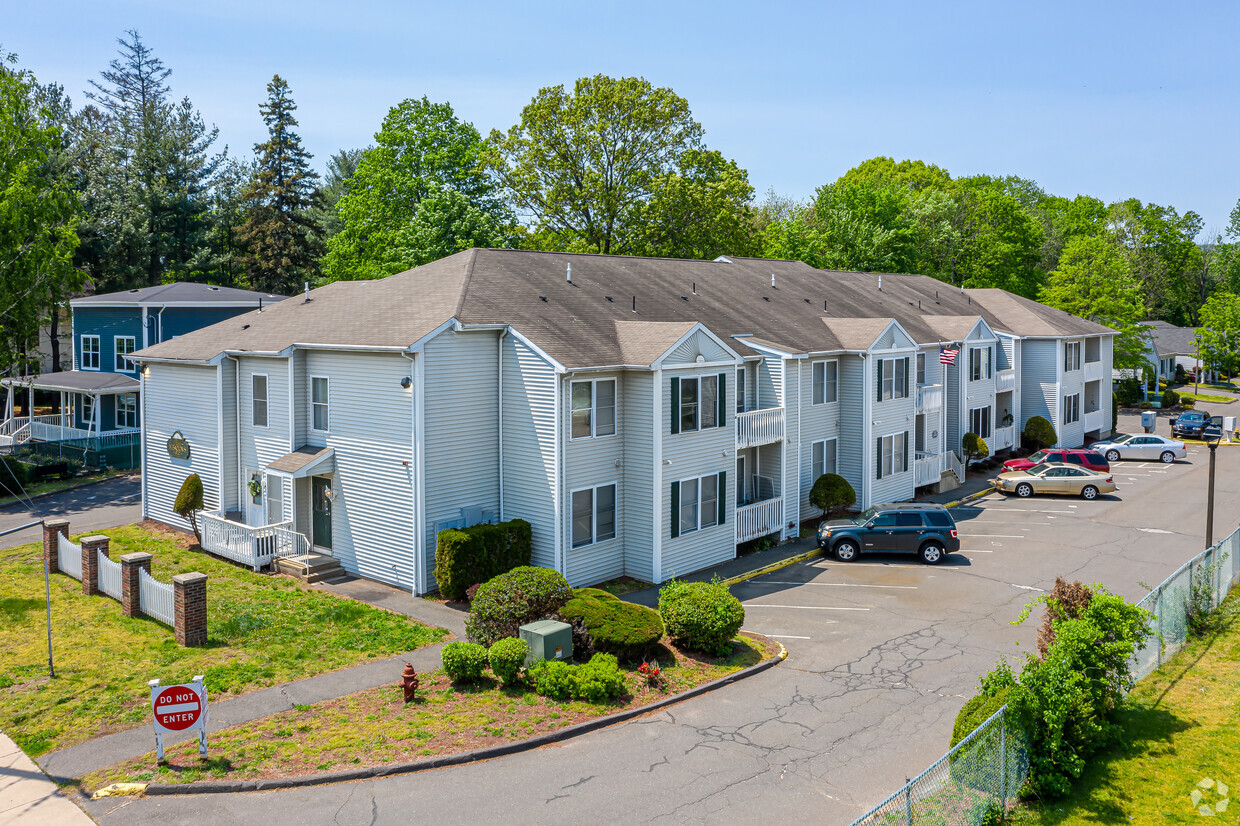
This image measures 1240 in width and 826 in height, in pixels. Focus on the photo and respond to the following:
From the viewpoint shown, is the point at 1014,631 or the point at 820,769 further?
the point at 1014,631

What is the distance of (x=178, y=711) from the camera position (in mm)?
13641

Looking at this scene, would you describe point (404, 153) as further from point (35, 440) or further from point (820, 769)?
point (820, 769)

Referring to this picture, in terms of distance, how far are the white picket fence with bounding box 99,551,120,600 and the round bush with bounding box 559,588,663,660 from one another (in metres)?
11.9

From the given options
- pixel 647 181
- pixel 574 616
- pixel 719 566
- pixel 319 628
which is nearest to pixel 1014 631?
pixel 719 566

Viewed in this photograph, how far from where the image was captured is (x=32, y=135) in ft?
134

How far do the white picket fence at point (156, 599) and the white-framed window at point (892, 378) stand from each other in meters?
25.0

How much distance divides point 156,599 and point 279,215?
4869 centimetres

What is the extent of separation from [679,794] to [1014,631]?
11.7m

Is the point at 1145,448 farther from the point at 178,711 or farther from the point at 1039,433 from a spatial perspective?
the point at 178,711

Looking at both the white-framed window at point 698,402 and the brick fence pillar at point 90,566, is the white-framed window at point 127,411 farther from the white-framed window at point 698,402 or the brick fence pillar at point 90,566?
the white-framed window at point 698,402

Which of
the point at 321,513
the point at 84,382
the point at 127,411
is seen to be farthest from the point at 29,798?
the point at 84,382

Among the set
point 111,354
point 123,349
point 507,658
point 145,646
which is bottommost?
point 145,646

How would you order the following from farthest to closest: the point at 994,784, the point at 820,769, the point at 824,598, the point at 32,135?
the point at 32,135 → the point at 824,598 → the point at 820,769 → the point at 994,784

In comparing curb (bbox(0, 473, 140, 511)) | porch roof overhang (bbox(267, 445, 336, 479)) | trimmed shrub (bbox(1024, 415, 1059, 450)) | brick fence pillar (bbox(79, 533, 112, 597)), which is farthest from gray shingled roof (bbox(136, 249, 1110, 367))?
curb (bbox(0, 473, 140, 511))
